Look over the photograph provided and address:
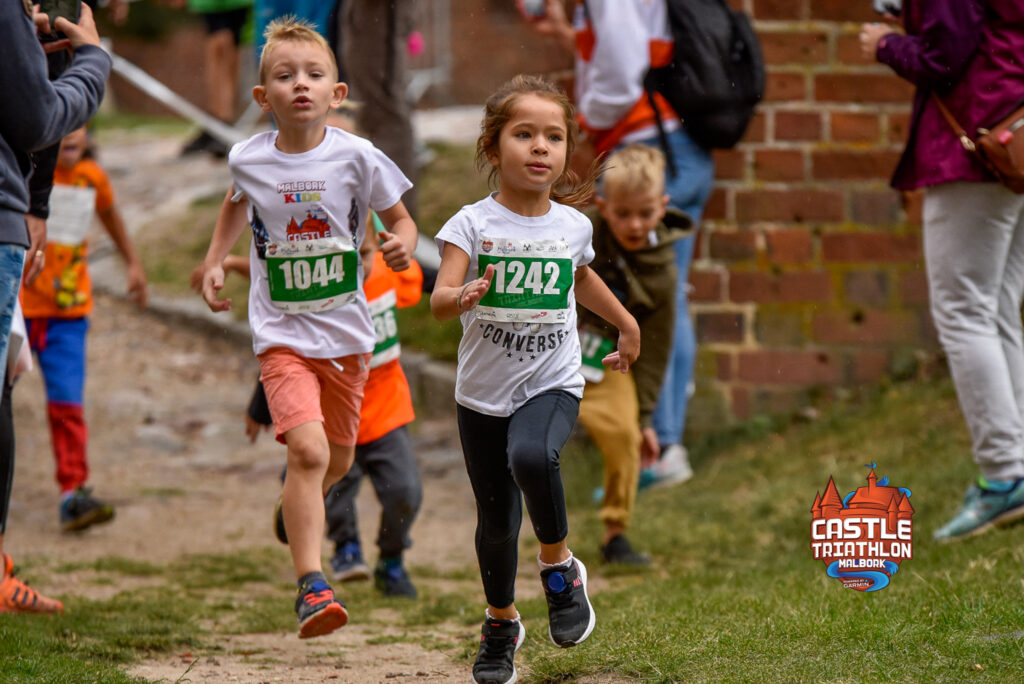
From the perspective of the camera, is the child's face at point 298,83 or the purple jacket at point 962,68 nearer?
the child's face at point 298,83

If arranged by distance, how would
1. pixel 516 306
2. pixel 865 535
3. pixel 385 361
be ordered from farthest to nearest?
1. pixel 385 361
2. pixel 865 535
3. pixel 516 306

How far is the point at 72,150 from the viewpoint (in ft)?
19.2

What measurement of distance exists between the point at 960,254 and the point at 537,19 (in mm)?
2448

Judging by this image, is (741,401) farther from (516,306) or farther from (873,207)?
(516,306)

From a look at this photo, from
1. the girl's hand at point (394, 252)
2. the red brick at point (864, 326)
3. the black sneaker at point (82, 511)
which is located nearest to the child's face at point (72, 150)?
the black sneaker at point (82, 511)

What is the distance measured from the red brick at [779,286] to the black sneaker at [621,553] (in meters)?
2.11

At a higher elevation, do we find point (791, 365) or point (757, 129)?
point (757, 129)

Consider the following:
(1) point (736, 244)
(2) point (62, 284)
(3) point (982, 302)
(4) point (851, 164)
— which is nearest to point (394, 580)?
(2) point (62, 284)

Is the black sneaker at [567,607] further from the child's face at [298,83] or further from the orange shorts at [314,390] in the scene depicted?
the child's face at [298,83]

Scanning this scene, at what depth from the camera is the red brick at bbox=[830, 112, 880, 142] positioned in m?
6.89

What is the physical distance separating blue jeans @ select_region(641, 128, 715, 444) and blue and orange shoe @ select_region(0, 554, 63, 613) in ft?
9.42

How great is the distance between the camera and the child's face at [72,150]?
5.70m

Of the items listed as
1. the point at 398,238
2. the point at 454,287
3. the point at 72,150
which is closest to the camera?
the point at 454,287

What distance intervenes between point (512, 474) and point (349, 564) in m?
1.78
